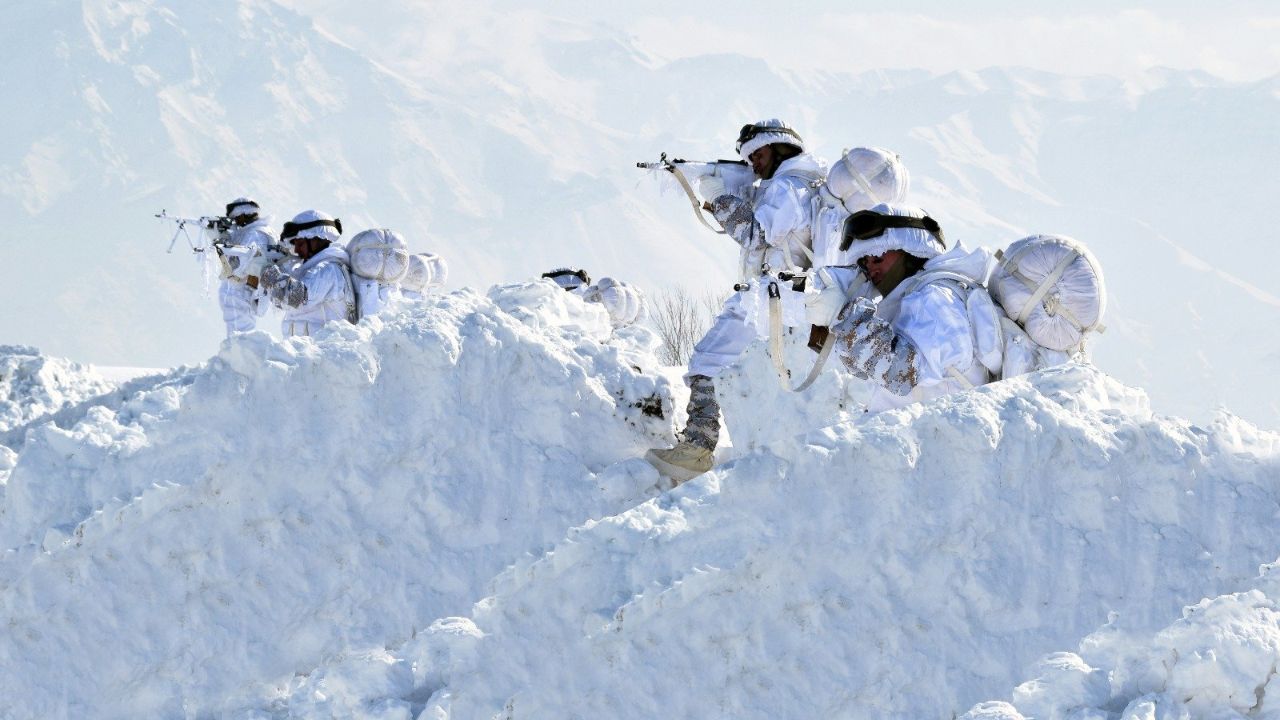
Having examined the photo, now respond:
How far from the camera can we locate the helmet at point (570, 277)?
13.2 m

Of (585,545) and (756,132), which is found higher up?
(756,132)

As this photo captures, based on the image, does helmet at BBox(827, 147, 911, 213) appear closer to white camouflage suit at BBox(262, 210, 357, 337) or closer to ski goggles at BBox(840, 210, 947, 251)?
ski goggles at BBox(840, 210, 947, 251)

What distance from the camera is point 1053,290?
16.4ft

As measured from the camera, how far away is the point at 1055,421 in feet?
14.6

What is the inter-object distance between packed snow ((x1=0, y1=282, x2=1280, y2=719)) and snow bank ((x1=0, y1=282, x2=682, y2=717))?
0.01m

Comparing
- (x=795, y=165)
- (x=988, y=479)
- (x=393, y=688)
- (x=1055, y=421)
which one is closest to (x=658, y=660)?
(x=393, y=688)

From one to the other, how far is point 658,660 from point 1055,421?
1451 millimetres

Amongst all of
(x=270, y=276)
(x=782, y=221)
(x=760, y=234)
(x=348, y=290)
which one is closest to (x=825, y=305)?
(x=782, y=221)

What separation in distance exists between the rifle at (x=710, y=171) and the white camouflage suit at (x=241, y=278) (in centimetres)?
411

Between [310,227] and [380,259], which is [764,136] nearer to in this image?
[380,259]

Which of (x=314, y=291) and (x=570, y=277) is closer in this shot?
(x=314, y=291)

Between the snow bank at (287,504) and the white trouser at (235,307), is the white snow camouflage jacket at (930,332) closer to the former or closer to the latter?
the snow bank at (287,504)

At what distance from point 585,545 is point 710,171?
3.00 m

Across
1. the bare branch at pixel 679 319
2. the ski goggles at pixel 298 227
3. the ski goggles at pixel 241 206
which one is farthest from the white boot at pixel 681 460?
the bare branch at pixel 679 319
